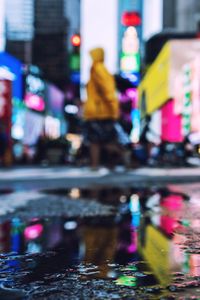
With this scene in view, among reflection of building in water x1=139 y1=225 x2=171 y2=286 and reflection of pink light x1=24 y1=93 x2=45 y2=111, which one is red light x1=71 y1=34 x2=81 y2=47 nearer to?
reflection of pink light x1=24 y1=93 x2=45 y2=111

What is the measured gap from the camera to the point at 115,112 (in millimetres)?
10000

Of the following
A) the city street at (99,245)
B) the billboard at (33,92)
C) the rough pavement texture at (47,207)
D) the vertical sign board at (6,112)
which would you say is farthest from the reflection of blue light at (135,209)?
the billboard at (33,92)

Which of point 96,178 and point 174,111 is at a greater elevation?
point 174,111

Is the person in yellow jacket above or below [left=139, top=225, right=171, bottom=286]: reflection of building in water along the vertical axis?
above

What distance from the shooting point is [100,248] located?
304 centimetres

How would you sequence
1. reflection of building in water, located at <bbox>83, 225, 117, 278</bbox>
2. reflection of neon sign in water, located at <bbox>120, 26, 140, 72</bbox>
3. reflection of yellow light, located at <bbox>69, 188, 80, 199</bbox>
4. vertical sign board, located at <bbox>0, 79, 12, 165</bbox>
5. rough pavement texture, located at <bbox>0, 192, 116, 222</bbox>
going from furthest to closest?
reflection of neon sign in water, located at <bbox>120, 26, 140, 72</bbox>, vertical sign board, located at <bbox>0, 79, 12, 165</bbox>, reflection of yellow light, located at <bbox>69, 188, 80, 199</bbox>, rough pavement texture, located at <bbox>0, 192, 116, 222</bbox>, reflection of building in water, located at <bbox>83, 225, 117, 278</bbox>

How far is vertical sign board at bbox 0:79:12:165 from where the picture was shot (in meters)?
14.8

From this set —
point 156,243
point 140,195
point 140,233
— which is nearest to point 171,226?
point 140,233

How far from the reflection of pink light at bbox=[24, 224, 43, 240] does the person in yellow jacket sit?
6109 millimetres

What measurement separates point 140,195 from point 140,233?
8.84 ft

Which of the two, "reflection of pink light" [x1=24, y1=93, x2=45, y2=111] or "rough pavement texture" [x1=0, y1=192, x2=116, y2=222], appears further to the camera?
"reflection of pink light" [x1=24, y1=93, x2=45, y2=111]

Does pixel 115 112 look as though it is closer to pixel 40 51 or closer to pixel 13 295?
pixel 13 295

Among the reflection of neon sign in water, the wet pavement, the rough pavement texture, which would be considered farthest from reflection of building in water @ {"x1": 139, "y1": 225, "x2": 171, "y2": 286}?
the reflection of neon sign in water

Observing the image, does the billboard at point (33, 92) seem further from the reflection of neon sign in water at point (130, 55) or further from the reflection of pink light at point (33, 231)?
the reflection of neon sign in water at point (130, 55)
